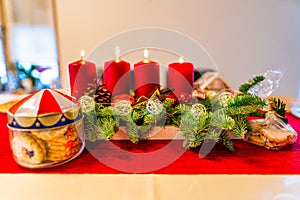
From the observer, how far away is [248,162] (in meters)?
0.50

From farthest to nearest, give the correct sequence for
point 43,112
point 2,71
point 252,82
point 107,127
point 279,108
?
point 2,71 → point 252,82 → point 279,108 → point 107,127 → point 43,112

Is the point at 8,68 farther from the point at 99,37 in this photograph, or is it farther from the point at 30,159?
the point at 30,159

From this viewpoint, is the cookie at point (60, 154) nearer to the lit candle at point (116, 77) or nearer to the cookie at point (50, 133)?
the cookie at point (50, 133)

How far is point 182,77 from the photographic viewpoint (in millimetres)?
672

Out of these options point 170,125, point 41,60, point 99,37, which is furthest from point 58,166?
point 41,60

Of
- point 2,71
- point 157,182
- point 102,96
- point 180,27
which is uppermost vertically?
point 180,27

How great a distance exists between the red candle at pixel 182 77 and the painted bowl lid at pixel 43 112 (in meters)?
0.30

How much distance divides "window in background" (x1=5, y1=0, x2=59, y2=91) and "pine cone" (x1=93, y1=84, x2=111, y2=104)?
6.50 feet

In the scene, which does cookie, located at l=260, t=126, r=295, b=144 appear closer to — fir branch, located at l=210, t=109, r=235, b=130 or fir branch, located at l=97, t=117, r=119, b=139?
fir branch, located at l=210, t=109, r=235, b=130

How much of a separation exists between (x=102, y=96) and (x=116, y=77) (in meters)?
0.08

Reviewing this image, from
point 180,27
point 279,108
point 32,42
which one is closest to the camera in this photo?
point 279,108

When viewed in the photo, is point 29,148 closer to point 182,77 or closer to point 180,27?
point 182,77

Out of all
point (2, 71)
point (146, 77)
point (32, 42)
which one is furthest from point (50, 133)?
point (2, 71)

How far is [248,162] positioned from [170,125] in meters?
0.19
